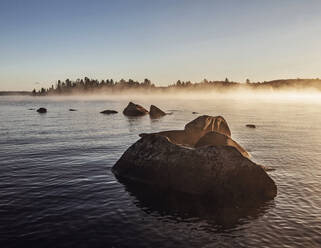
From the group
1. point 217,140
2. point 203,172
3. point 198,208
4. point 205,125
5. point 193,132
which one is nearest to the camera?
point 198,208

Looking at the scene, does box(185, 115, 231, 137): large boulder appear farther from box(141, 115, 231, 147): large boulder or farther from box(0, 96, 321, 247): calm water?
box(0, 96, 321, 247): calm water

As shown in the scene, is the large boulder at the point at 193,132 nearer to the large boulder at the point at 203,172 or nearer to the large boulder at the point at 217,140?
the large boulder at the point at 217,140

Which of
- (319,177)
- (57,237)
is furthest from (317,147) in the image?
(57,237)

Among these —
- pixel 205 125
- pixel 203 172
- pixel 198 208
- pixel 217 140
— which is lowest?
pixel 198 208

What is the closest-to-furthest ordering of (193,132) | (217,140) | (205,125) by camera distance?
(217,140), (193,132), (205,125)

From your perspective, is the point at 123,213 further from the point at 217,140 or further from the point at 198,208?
the point at 217,140

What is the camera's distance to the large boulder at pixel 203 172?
1747 centimetres

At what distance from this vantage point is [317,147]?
3375 cm

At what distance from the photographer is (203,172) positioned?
18.1 metres

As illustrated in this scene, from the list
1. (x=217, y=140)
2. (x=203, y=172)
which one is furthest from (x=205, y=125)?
(x=203, y=172)

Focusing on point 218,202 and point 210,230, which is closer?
point 210,230

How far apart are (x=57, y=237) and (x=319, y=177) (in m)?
18.9

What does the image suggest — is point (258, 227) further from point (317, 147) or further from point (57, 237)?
point (317, 147)

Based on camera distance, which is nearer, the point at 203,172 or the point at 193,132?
the point at 203,172
